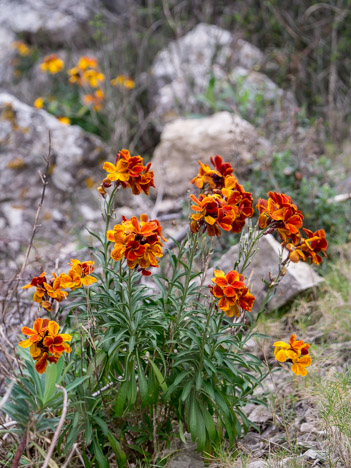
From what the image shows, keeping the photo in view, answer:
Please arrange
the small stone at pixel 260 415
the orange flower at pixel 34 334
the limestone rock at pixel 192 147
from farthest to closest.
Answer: the limestone rock at pixel 192 147, the small stone at pixel 260 415, the orange flower at pixel 34 334

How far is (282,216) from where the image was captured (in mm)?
1718

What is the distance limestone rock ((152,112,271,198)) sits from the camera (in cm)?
432

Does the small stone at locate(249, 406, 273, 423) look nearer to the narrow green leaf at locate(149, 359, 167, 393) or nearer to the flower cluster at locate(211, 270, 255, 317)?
the narrow green leaf at locate(149, 359, 167, 393)

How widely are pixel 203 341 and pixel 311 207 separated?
2.17 meters

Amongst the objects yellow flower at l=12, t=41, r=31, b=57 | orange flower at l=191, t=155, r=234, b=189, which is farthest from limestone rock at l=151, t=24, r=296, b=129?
orange flower at l=191, t=155, r=234, b=189

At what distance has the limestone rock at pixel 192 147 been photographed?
14.2 ft

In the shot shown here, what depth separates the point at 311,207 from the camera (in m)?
3.63

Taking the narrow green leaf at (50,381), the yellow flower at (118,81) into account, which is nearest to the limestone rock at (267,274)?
the narrow green leaf at (50,381)

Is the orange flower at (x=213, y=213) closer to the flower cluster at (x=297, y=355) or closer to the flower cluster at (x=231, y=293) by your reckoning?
the flower cluster at (x=231, y=293)

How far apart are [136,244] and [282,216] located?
21.4 inches

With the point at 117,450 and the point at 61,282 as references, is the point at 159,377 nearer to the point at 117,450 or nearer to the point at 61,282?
the point at 117,450

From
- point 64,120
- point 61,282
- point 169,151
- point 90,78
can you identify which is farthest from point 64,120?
point 61,282

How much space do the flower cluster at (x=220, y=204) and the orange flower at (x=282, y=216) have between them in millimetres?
64

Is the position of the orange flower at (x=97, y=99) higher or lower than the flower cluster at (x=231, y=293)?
lower
